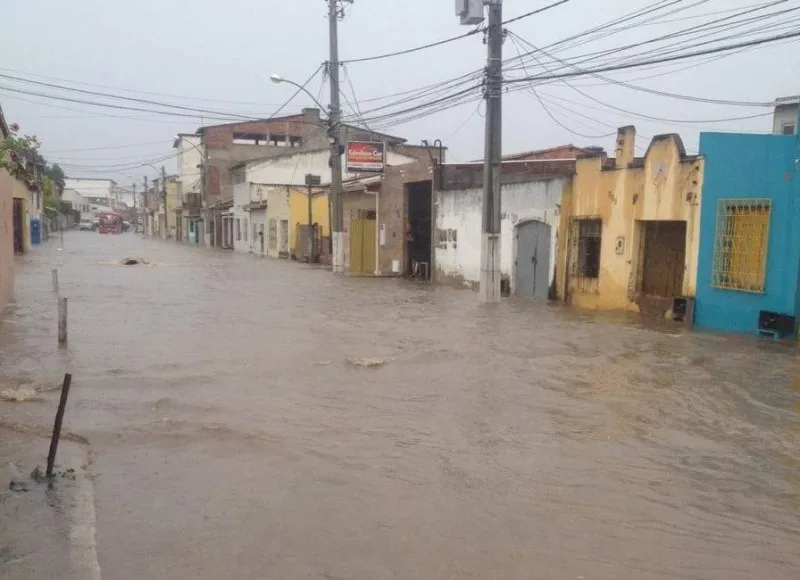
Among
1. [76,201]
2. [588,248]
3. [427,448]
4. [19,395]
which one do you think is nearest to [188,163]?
[76,201]

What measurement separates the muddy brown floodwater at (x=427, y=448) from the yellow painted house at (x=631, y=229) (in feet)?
7.84

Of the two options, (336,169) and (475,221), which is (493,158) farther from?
(336,169)

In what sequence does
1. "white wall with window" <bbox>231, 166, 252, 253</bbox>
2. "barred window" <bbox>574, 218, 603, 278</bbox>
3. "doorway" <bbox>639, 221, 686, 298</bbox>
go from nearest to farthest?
"doorway" <bbox>639, 221, 686, 298</bbox> < "barred window" <bbox>574, 218, 603, 278</bbox> < "white wall with window" <bbox>231, 166, 252, 253</bbox>

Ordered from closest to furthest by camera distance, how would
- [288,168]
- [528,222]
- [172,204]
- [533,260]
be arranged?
[533,260]
[528,222]
[288,168]
[172,204]

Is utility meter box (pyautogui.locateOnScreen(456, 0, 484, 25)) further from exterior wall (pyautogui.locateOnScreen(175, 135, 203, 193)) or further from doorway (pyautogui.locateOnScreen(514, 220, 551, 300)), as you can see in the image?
exterior wall (pyautogui.locateOnScreen(175, 135, 203, 193))

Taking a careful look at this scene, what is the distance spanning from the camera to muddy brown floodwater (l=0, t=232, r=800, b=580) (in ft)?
16.0

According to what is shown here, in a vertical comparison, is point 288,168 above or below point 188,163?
below

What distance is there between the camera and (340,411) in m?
8.44

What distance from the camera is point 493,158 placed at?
1858cm

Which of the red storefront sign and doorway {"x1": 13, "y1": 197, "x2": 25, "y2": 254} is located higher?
the red storefront sign

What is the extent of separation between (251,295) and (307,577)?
1714cm

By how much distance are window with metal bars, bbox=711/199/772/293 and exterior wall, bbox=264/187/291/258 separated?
3138 centimetres

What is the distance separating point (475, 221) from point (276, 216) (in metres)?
24.9

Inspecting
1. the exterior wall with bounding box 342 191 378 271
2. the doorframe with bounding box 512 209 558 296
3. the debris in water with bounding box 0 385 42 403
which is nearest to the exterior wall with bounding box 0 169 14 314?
the debris in water with bounding box 0 385 42 403
